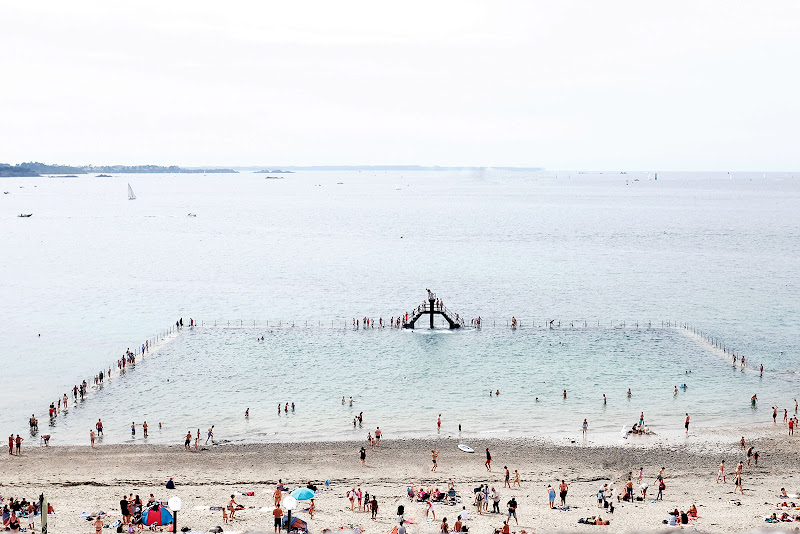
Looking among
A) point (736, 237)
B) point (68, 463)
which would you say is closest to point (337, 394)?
point (68, 463)

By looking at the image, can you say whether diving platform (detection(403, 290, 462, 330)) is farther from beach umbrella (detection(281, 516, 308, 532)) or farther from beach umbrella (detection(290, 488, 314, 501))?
beach umbrella (detection(281, 516, 308, 532))

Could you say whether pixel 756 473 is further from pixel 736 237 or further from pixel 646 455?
pixel 736 237

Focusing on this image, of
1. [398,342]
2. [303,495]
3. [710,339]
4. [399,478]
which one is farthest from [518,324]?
[303,495]

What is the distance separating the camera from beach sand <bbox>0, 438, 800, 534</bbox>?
2706 centimetres

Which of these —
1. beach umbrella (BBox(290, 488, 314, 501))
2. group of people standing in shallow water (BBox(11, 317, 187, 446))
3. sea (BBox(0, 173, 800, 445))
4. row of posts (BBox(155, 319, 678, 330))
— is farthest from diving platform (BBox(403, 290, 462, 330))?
beach umbrella (BBox(290, 488, 314, 501))

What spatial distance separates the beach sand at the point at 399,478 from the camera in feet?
88.8

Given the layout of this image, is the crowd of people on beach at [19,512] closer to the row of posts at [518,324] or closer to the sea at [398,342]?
the sea at [398,342]

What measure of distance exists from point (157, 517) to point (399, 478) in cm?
1130

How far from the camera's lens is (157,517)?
83.8 feet

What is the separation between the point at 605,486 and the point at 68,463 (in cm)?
2453

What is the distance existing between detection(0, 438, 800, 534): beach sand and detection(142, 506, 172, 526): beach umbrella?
95 cm

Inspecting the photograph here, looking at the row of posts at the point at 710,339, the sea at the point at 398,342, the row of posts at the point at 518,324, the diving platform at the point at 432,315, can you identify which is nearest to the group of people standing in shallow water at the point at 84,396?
the sea at the point at 398,342

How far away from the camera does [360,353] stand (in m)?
55.5

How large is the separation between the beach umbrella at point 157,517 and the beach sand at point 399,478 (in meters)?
0.95
